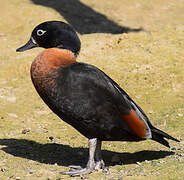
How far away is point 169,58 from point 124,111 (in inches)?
210

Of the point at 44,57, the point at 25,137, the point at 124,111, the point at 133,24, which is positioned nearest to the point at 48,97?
the point at 44,57

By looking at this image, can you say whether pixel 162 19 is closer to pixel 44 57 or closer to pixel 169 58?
pixel 169 58

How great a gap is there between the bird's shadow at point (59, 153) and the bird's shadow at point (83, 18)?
30.8 ft

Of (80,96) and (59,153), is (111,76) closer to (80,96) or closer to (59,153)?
(59,153)

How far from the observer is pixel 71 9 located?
61.0 ft

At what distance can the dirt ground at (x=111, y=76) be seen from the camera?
637 cm

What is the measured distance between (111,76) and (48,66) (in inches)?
179

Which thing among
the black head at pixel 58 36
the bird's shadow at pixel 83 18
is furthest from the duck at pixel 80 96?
the bird's shadow at pixel 83 18

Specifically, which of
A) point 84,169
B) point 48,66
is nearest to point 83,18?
point 48,66

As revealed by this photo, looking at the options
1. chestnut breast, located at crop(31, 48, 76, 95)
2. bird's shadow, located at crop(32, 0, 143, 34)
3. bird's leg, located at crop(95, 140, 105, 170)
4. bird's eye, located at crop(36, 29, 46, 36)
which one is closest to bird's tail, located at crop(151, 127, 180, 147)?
bird's leg, located at crop(95, 140, 105, 170)

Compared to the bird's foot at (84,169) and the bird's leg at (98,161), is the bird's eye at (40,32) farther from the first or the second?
the bird's foot at (84,169)

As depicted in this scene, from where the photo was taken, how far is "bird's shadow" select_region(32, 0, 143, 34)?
17.0 meters

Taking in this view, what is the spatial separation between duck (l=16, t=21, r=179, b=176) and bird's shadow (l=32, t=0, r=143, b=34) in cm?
1028

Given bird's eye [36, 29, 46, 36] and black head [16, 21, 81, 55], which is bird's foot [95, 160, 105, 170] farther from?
bird's eye [36, 29, 46, 36]
